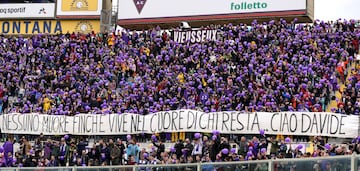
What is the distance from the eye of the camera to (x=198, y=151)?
66.3 ft

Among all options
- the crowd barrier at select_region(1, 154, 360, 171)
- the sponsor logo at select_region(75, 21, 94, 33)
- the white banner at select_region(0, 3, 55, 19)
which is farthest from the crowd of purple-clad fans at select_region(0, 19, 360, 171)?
the white banner at select_region(0, 3, 55, 19)

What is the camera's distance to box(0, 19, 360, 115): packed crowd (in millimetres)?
24172

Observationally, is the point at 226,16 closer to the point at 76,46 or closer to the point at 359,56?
the point at 76,46

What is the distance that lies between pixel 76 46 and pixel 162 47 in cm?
408

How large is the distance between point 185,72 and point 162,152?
8.06 m

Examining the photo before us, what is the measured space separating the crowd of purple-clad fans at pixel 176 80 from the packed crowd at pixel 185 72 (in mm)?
42

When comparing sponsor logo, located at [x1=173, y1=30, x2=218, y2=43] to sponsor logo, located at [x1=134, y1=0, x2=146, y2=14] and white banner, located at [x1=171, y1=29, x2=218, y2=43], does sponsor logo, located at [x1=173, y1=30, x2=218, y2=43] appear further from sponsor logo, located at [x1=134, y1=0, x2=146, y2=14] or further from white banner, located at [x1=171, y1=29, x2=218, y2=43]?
sponsor logo, located at [x1=134, y1=0, x2=146, y2=14]

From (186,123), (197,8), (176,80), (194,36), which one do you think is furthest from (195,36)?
(186,123)

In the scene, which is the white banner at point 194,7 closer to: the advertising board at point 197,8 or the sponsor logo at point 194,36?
the advertising board at point 197,8

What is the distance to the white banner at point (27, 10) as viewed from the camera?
39.9 meters

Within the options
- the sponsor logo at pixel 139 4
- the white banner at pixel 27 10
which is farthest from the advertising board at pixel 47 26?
the sponsor logo at pixel 139 4

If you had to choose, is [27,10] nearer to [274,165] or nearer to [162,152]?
[162,152]

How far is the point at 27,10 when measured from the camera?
132 ft

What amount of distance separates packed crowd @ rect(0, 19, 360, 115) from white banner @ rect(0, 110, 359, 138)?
338mm
